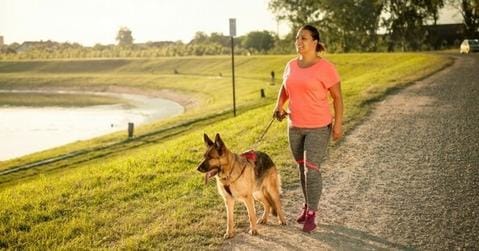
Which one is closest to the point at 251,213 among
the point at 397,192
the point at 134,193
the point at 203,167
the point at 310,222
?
the point at 310,222

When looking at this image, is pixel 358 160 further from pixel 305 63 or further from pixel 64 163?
pixel 64 163

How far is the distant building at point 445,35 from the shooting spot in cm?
7503

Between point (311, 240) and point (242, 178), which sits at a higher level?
point (242, 178)

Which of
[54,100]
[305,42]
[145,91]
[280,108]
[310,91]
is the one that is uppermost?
[305,42]

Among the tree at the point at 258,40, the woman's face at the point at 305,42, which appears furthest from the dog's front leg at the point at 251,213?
the tree at the point at 258,40

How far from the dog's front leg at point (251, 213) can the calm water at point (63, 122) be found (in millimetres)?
22819

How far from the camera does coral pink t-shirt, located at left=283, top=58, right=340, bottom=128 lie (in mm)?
6703

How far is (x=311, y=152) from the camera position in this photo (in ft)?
22.7

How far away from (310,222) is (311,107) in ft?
5.45

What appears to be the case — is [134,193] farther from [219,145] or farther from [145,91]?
[145,91]

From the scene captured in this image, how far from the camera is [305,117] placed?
6.92 meters

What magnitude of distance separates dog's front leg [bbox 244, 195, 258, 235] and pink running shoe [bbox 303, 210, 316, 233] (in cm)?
72

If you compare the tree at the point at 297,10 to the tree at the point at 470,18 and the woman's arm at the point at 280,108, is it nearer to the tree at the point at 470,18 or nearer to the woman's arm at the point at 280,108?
the tree at the point at 470,18

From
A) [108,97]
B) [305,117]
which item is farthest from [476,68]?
[108,97]
